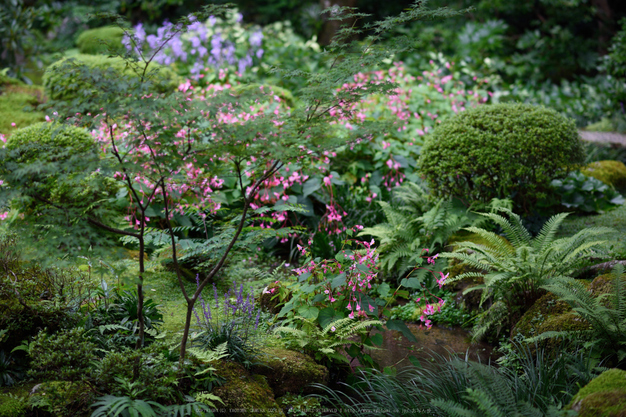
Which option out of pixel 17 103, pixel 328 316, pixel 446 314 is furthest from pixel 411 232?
pixel 17 103

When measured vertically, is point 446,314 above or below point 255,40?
below

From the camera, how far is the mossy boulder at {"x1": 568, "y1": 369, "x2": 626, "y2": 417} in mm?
2156

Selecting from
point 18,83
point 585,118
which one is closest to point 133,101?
point 18,83

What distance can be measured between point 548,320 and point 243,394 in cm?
227

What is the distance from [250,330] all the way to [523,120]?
369 cm

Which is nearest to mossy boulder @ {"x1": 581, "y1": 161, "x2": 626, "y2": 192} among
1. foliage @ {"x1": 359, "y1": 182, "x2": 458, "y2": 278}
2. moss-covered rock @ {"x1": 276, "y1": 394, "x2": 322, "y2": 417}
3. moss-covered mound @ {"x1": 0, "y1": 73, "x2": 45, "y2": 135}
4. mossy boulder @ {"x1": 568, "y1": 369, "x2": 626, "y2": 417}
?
foliage @ {"x1": 359, "y1": 182, "x2": 458, "y2": 278}

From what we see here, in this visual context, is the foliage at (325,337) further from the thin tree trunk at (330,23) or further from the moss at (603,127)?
the thin tree trunk at (330,23)

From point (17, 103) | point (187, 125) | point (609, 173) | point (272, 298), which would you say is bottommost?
point (609, 173)

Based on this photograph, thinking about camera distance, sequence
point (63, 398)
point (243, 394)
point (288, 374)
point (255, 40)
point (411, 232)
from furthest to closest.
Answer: point (255, 40) → point (411, 232) → point (288, 374) → point (243, 394) → point (63, 398)

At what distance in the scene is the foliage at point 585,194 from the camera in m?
5.96

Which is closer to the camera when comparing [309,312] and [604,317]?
[604,317]

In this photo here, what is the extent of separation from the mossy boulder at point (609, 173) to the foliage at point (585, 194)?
25.6 inches

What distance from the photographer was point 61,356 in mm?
2676

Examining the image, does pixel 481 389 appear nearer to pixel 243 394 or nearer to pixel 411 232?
pixel 243 394
